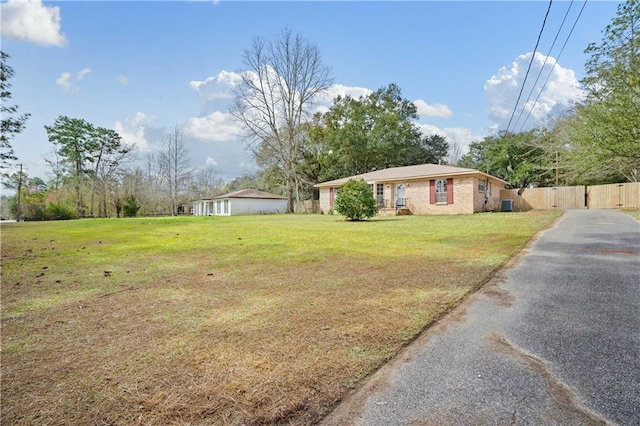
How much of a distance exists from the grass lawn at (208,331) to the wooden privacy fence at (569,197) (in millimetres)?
21073

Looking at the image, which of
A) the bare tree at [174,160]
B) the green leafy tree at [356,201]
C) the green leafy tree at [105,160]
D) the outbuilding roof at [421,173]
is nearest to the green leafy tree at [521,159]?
the outbuilding roof at [421,173]

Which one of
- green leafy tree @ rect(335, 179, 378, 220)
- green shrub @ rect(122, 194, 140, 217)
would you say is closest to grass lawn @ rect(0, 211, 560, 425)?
green leafy tree @ rect(335, 179, 378, 220)

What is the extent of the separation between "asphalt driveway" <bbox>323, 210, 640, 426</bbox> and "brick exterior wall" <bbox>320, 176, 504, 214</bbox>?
15.5 metres

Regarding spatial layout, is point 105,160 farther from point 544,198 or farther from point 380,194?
point 544,198

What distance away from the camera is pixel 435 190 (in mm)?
20094

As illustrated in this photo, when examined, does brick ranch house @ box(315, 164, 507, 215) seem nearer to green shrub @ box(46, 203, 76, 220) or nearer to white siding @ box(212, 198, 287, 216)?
white siding @ box(212, 198, 287, 216)

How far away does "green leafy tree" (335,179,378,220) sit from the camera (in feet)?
50.4

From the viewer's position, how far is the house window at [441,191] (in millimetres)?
19766

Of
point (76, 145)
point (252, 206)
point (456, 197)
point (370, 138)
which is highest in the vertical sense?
point (76, 145)

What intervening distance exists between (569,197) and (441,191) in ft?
37.8

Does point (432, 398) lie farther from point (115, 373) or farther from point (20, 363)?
point (20, 363)

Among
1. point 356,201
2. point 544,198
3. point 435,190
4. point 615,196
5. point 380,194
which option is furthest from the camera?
point 544,198

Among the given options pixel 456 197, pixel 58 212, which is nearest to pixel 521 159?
pixel 456 197

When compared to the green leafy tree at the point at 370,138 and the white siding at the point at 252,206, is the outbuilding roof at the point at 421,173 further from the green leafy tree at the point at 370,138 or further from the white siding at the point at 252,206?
the white siding at the point at 252,206
